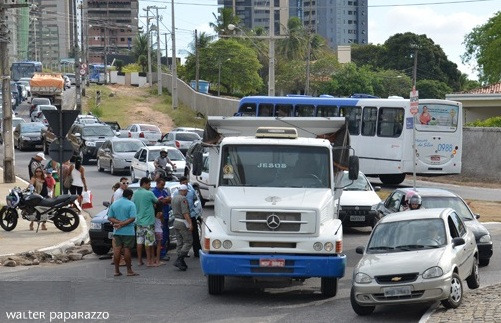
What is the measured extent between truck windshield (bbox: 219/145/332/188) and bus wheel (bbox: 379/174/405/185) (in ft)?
82.6

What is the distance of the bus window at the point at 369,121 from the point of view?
41531 mm

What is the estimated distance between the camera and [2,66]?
3866 cm

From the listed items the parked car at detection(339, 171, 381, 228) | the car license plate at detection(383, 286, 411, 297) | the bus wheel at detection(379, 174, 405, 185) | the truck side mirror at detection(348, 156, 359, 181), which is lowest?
the bus wheel at detection(379, 174, 405, 185)

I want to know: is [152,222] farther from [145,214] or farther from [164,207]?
[164,207]

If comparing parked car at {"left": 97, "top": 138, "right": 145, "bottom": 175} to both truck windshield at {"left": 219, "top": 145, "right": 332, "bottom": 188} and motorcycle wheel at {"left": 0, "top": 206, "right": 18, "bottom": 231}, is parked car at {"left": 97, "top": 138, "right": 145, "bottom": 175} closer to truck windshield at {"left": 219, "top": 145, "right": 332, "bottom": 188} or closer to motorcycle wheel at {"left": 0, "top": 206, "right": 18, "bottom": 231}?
motorcycle wheel at {"left": 0, "top": 206, "right": 18, "bottom": 231}

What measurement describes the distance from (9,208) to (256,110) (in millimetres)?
17207

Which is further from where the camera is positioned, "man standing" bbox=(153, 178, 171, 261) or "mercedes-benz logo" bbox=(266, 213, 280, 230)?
"man standing" bbox=(153, 178, 171, 261)

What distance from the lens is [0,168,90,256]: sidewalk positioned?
2294cm

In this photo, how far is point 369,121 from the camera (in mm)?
41688

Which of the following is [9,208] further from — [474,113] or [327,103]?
[474,113]

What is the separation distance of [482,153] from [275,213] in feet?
111

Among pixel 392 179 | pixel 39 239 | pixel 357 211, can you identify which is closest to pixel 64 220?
pixel 39 239

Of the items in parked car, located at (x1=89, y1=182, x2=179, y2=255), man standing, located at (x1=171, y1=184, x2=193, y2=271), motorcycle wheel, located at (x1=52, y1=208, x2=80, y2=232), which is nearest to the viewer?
man standing, located at (x1=171, y1=184, x2=193, y2=271)

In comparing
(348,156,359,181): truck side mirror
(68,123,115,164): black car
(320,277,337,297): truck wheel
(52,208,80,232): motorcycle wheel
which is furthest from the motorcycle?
(68,123,115,164): black car
